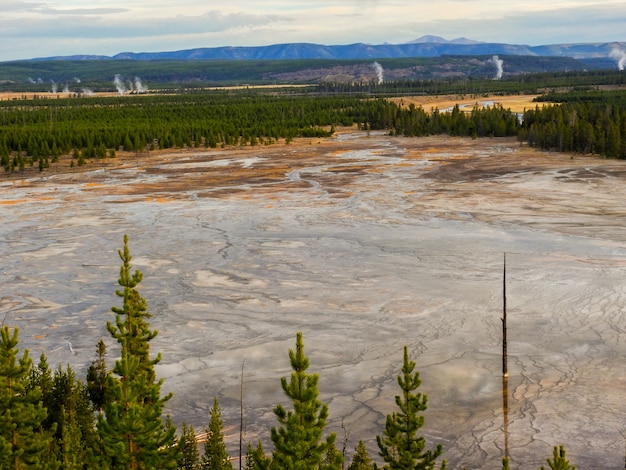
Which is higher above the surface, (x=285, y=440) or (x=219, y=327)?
(x=285, y=440)

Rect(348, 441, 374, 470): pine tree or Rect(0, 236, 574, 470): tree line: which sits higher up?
Rect(0, 236, 574, 470): tree line

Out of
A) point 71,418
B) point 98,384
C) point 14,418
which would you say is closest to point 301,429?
point 14,418

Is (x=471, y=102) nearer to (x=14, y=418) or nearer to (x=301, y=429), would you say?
(x=14, y=418)

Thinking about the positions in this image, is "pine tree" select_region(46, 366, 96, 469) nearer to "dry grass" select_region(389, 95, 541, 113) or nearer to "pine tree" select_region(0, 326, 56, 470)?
"pine tree" select_region(0, 326, 56, 470)

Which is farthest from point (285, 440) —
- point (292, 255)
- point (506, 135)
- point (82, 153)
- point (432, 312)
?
point (506, 135)

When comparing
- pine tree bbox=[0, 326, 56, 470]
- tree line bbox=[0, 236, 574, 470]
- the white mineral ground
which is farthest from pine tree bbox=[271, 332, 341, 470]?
the white mineral ground

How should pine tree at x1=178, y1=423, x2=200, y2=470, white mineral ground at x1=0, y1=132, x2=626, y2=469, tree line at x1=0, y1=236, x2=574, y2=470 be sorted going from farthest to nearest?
Answer: white mineral ground at x1=0, y1=132, x2=626, y2=469, pine tree at x1=178, y1=423, x2=200, y2=470, tree line at x1=0, y1=236, x2=574, y2=470

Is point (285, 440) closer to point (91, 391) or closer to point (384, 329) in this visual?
point (91, 391)

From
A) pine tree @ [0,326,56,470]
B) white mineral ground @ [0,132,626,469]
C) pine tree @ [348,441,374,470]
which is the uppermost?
pine tree @ [0,326,56,470]

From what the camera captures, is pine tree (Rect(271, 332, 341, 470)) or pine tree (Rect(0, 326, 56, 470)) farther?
pine tree (Rect(0, 326, 56, 470))
